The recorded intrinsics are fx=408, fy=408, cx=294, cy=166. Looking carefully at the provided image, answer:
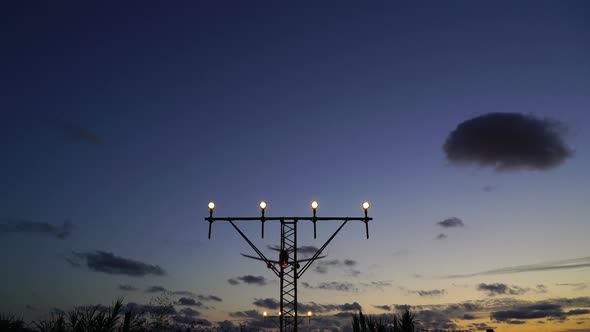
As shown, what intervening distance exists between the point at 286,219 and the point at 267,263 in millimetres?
1808

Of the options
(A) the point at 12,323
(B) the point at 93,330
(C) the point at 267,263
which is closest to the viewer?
(B) the point at 93,330

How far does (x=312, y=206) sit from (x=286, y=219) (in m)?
1.22

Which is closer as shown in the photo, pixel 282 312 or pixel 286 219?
pixel 282 312

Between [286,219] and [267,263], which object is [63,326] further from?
[286,219]

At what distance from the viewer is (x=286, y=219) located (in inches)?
624

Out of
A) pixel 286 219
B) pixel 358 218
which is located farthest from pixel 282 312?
pixel 358 218

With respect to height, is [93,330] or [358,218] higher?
[358,218]

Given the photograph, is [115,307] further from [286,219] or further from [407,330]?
[407,330]

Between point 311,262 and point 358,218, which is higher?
point 358,218

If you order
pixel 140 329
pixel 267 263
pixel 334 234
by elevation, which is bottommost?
pixel 140 329

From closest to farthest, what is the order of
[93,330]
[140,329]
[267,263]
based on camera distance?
1. [93,330]
2. [267,263]
3. [140,329]

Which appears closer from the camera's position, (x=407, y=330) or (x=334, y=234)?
(x=407, y=330)

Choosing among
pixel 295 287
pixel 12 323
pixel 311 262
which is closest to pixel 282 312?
pixel 295 287

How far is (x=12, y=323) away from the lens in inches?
572
